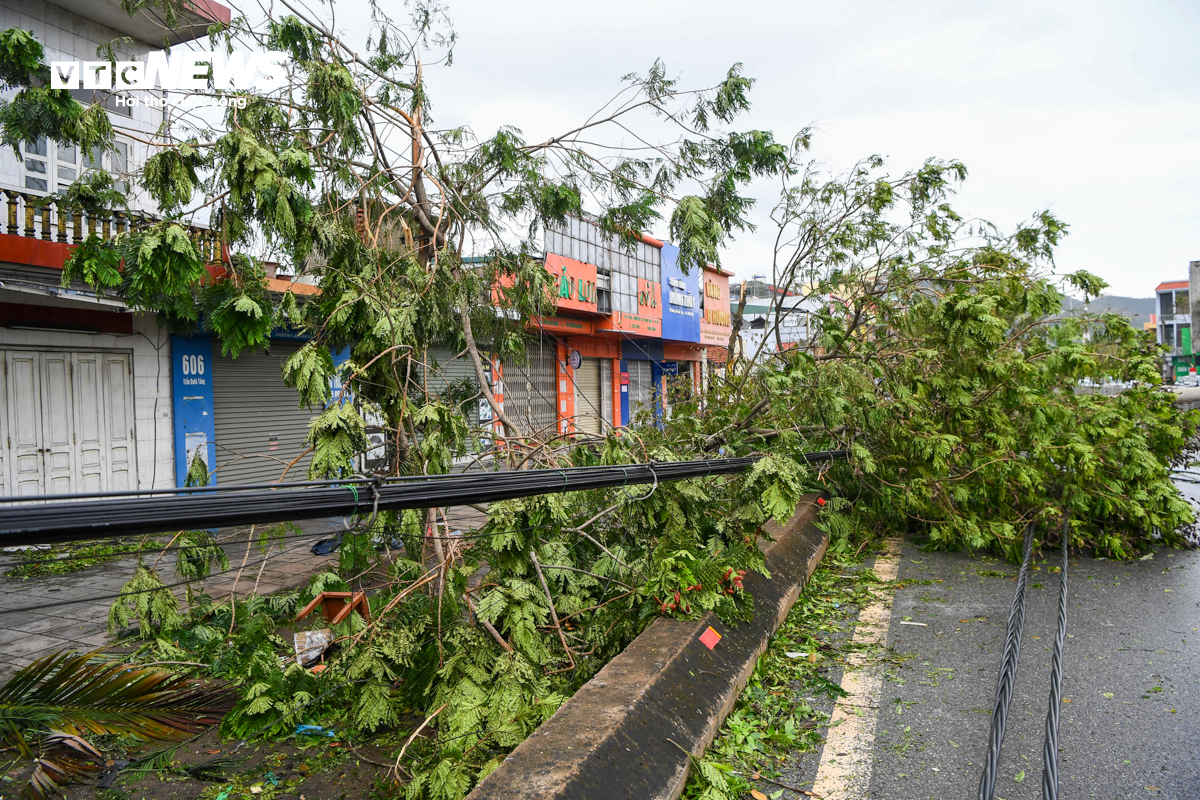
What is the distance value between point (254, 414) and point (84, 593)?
14.7ft

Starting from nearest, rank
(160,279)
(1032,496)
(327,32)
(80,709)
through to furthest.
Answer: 1. (80,709)
2. (160,279)
3. (327,32)
4. (1032,496)

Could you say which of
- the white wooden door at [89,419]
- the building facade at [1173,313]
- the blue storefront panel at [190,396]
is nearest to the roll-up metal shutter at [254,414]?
the blue storefront panel at [190,396]

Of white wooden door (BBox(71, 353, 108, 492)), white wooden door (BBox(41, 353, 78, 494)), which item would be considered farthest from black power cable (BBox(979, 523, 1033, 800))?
white wooden door (BBox(71, 353, 108, 492))

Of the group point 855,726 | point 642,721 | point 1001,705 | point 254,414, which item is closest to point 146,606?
point 642,721

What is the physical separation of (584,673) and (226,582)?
3.67 meters

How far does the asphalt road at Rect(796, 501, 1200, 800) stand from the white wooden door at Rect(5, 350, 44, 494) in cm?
905

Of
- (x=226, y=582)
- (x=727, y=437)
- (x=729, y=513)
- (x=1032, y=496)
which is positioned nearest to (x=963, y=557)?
(x=1032, y=496)

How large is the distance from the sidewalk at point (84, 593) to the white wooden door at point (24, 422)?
1.47 metres

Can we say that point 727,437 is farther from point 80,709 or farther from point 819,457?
point 80,709

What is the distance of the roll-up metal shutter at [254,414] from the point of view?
10.4 m

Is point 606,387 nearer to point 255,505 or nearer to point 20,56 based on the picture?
point 20,56

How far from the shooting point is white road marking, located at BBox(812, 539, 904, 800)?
309 cm

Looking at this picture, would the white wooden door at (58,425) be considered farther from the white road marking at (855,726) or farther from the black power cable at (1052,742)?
the black power cable at (1052,742)

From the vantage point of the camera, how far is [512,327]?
7133mm
